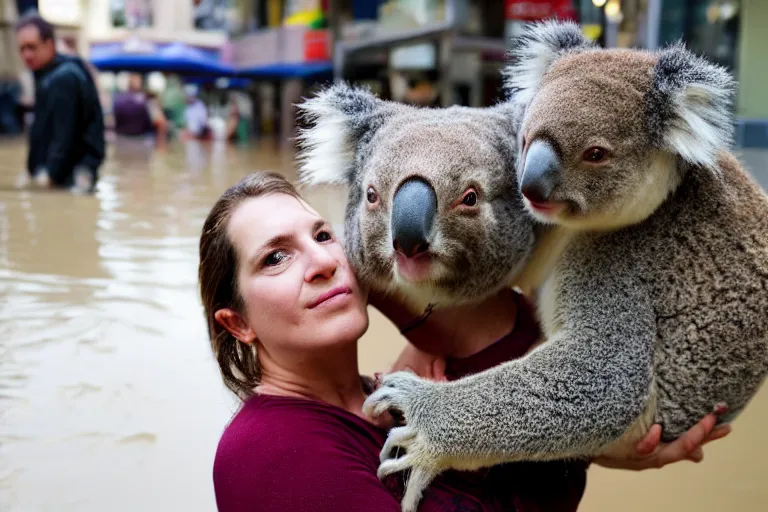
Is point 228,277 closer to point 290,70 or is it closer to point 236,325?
point 236,325

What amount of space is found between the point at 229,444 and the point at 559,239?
85 cm

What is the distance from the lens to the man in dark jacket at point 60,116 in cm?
725

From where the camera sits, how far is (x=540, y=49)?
1809 millimetres

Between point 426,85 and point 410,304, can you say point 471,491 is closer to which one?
point 410,304

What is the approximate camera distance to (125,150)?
14.2m

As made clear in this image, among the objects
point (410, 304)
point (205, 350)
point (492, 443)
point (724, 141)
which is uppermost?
point (724, 141)

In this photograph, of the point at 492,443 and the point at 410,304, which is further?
the point at 410,304

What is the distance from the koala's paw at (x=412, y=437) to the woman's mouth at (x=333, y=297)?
0.21 m

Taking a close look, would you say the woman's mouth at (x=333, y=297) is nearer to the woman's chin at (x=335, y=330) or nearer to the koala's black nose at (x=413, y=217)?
the woman's chin at (x=335, y=330)

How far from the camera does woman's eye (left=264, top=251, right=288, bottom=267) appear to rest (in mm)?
1724

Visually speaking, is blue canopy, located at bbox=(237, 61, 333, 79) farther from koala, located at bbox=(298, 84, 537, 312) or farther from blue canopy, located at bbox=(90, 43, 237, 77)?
koala, located at bbox=(298, 84, 537, 312)

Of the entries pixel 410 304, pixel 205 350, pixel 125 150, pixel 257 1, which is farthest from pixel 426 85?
pixel 257 1

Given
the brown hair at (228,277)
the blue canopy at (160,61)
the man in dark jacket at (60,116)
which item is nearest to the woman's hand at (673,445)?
the brown hair at (228,277)

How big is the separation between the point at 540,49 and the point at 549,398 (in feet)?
2.63
